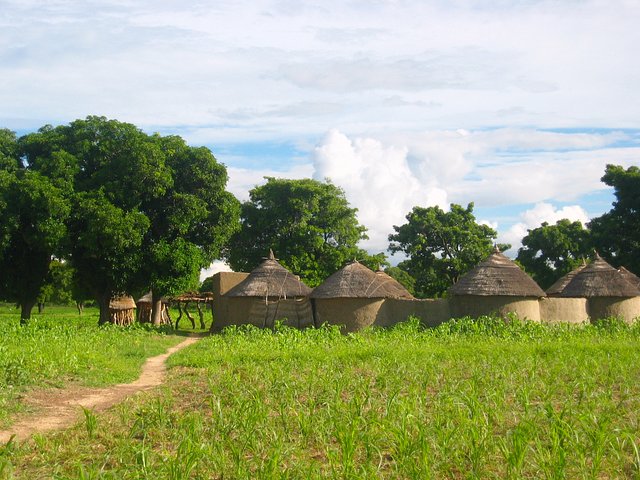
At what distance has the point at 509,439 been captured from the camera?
638 cm

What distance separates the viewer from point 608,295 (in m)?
21.3

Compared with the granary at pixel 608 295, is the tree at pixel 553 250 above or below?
above

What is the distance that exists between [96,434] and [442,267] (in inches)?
1097

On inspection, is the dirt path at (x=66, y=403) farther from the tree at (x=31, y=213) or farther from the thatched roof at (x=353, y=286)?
the tree at (x=31, y=213)

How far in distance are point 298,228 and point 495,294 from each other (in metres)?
17.3

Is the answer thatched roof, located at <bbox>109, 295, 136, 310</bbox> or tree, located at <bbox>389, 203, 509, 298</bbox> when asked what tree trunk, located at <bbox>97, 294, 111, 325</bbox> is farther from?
tree, located at <bbox>389, 203, 509, 298</bbox>

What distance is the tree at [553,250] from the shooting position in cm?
3710

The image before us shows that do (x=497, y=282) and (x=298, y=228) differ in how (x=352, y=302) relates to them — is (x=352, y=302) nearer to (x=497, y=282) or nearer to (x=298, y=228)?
(x=497, y=282)

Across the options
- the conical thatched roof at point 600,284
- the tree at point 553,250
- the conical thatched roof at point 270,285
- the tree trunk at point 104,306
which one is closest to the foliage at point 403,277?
the tree at point 553,250

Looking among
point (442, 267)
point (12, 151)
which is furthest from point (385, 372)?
point (442, 267)

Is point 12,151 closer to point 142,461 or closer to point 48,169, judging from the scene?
point 48,169

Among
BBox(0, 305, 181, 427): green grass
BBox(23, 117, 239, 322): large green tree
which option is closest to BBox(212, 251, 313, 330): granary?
BBox(23, 117, 239, 322): large green tree

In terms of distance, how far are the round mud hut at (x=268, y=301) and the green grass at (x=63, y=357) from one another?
3027 millimetres

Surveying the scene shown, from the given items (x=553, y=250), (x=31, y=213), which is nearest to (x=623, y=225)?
(x=553, y=250)
